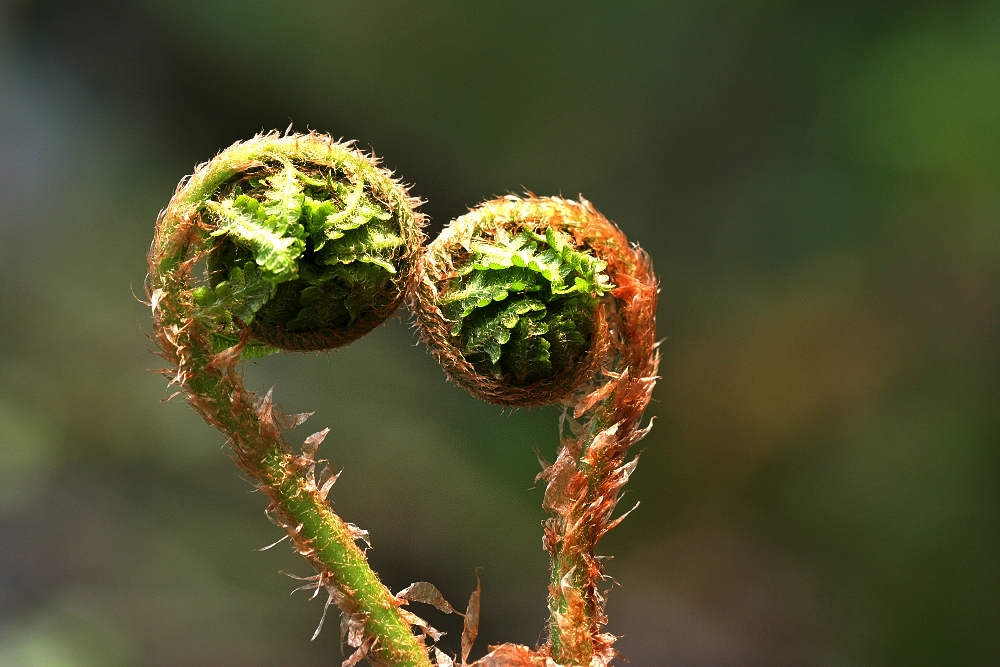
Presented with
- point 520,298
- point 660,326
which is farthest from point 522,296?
point 660,326

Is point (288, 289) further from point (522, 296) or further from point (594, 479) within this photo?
point (594, 479)

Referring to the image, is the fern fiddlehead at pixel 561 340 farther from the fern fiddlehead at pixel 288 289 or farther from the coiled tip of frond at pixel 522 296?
the fern fiddlehead at pixel 288 289

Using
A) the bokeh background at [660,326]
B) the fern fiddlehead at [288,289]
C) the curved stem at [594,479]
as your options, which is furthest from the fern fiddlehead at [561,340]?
the bokeh background at [660,326]

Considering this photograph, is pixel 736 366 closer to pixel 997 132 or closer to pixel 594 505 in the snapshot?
pixel 997 132

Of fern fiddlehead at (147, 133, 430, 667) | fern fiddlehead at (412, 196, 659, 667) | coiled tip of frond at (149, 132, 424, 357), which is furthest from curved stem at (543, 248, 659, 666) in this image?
coiled tip of frond at (149, 132, 424, 357)

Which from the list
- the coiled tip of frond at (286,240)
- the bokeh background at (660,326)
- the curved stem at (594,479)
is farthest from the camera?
the bokeh background at (660,326)

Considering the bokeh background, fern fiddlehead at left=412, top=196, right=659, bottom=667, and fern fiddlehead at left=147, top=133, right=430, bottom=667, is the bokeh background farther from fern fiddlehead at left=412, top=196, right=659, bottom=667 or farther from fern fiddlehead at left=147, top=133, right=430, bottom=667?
fern fiddlehead at left=147, top=133, right=430, bottom=667
